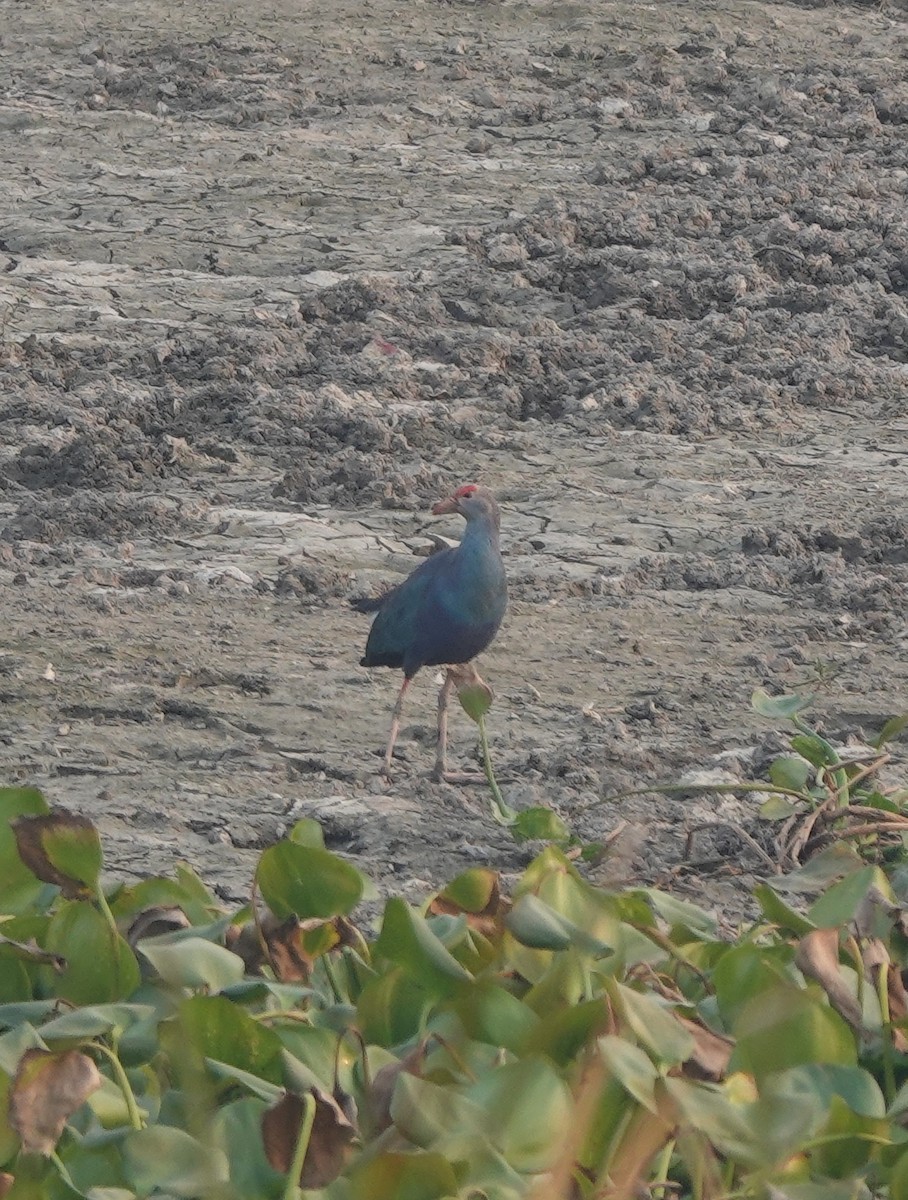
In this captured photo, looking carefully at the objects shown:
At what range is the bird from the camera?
486 cm

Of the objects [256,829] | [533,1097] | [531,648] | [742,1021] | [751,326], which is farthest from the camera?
[751,326]

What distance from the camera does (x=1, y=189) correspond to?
31.4 feet

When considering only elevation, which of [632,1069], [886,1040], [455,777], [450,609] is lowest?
[455,777]

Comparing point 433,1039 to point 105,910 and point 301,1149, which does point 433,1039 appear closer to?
point 301,1149

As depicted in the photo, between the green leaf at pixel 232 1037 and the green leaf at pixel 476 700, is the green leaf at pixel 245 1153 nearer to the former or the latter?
the green leaf at pixel 232 1037

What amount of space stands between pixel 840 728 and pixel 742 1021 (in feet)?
8.91

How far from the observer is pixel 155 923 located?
280cm

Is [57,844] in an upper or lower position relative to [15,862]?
upper

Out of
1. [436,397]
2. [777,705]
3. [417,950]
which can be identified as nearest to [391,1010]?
[417,950]

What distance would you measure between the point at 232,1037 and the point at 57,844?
1.43ft

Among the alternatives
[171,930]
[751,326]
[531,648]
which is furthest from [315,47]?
[171,930]

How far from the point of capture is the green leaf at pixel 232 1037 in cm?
237

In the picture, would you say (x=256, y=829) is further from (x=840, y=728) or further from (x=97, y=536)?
(x=97, y=536)

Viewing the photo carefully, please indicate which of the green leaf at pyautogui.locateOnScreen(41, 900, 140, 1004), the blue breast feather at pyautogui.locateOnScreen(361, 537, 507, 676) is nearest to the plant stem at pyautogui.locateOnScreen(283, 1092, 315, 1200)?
the green leaf at pyautogui.locateOnScreen(41, 900, 140, 1004)
